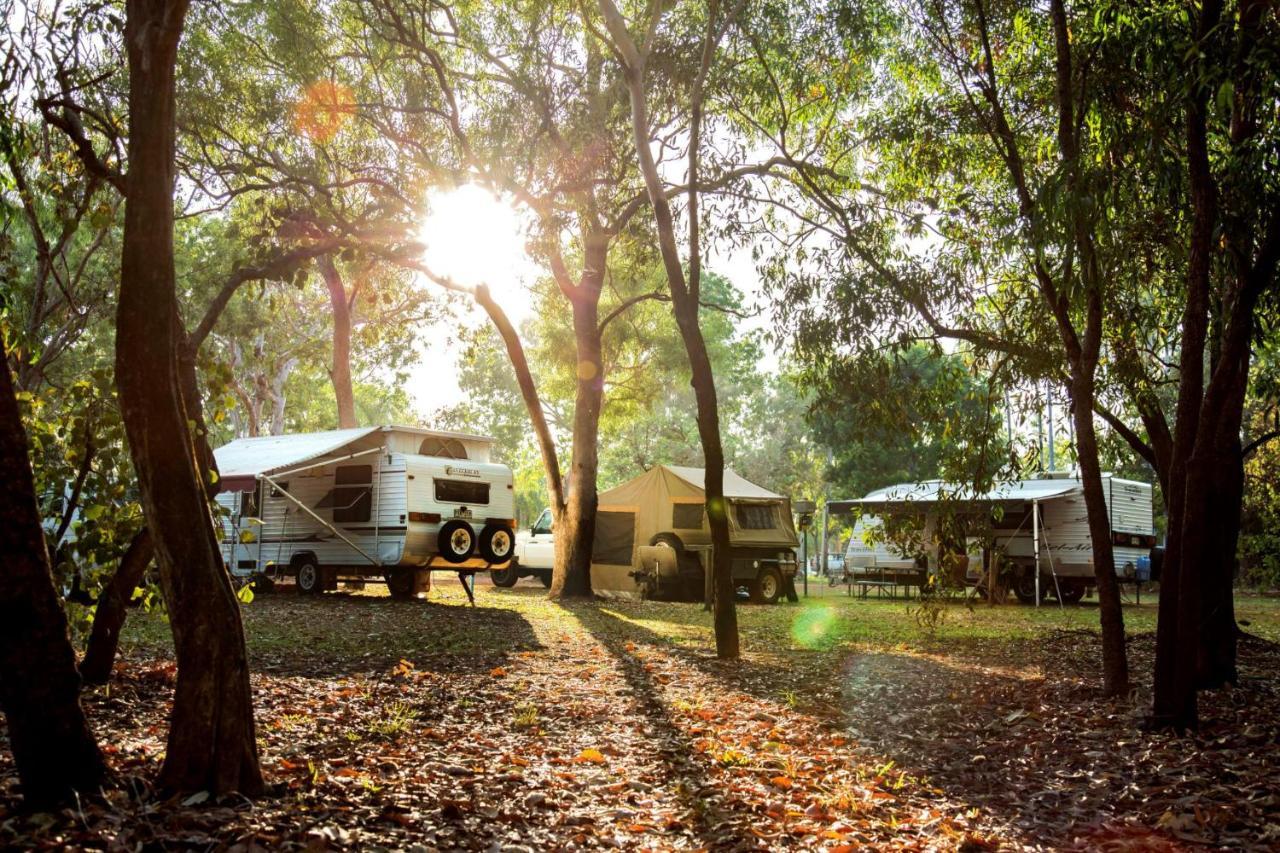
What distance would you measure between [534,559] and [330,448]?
957 centimetres

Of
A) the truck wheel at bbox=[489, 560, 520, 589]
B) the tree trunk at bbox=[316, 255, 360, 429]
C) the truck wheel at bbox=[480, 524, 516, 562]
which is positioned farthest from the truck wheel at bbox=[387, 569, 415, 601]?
the tree trunk at bbox=[316, 255, 360, 429]

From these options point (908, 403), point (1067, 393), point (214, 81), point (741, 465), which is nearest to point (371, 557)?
point (214, 81)

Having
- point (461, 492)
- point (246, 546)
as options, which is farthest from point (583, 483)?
point (246, 546)

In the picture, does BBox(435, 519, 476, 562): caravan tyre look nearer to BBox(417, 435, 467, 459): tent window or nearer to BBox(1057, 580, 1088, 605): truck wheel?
BBox(417, 435, 467, 459): tent window

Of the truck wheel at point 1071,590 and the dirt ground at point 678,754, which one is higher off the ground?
the truck wheel at point 1071,590

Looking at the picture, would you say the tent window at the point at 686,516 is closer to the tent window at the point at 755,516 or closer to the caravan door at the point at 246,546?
the tent window at the point at 755,516

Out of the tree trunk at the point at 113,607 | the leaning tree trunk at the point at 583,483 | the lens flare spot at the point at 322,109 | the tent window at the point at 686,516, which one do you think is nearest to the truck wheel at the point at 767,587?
the tent window at the point at 686,516

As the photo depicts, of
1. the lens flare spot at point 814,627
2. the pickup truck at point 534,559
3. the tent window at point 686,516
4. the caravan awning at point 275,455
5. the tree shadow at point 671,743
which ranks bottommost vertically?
the tree shadow at point 671,743

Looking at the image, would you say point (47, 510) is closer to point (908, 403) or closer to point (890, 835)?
point (890, 835)

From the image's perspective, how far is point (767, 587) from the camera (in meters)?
21.2

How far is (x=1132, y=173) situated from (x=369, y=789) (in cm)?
600

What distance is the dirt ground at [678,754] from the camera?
182 inches

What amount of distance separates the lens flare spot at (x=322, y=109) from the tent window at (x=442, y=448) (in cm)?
501

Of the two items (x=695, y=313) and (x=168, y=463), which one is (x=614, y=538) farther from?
(x=168, y=463)
